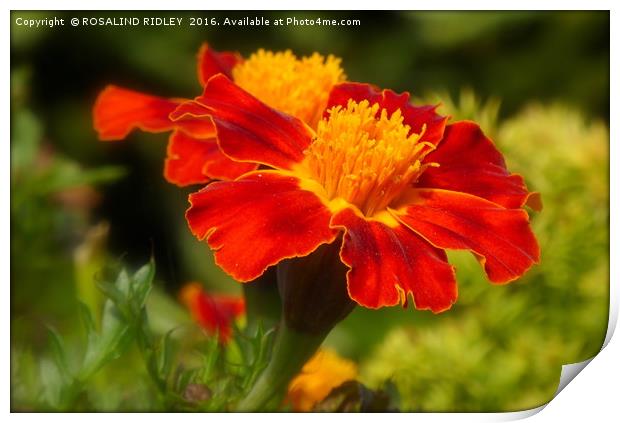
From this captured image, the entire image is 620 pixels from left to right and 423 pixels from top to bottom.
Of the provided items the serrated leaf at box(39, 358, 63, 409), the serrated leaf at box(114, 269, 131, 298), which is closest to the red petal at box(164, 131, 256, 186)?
the serrated leaf at box(114, 269, 131, 298)

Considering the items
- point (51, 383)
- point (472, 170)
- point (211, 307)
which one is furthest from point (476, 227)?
point (51, 383)

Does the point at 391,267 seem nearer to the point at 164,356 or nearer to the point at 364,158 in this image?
the point at 364,158

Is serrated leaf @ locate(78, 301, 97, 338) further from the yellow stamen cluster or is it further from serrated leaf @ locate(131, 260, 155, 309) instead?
the yellow stamen cluster

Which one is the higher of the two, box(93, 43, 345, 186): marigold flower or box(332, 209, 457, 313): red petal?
box(93, 43, 345, 186): marigold flower

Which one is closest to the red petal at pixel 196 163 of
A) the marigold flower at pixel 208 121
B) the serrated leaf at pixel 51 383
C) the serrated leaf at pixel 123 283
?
the marigold flower at pixel 208 121

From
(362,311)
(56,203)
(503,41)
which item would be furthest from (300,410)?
(503,41)
